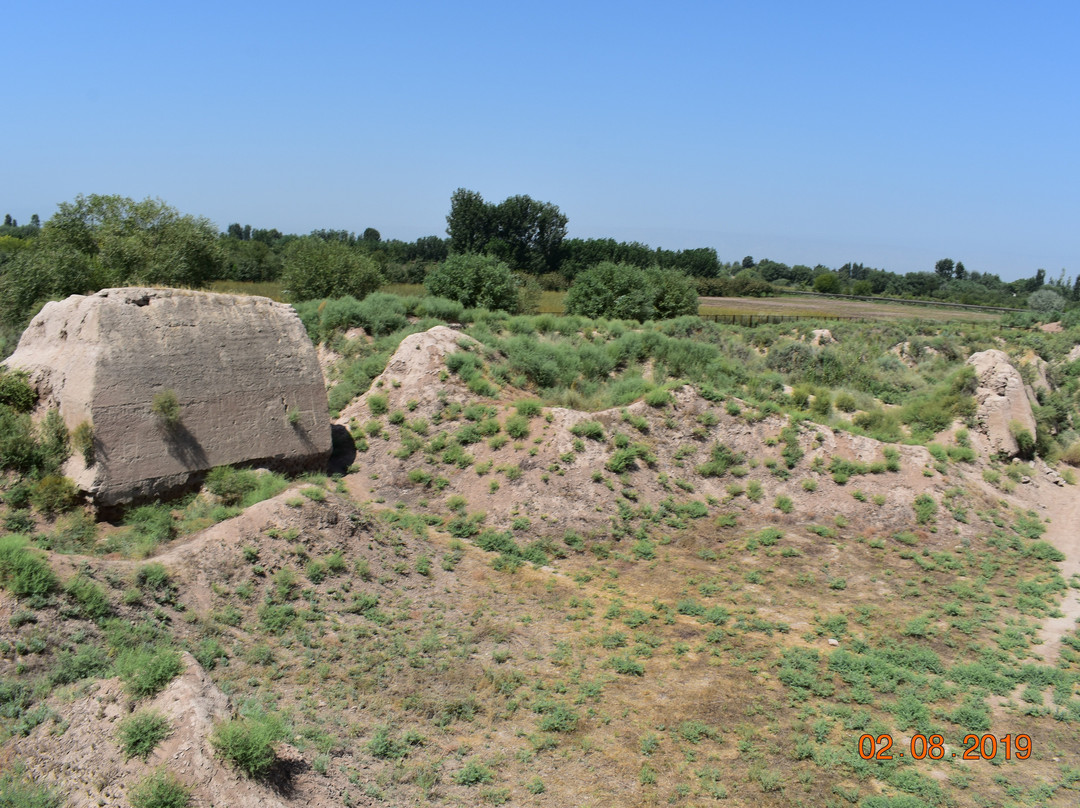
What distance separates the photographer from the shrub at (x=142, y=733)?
234 inches

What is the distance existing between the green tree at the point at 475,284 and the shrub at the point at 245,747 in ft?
84.7

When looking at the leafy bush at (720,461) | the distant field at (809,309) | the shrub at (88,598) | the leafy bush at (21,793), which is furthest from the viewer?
the distant field at (809,309)

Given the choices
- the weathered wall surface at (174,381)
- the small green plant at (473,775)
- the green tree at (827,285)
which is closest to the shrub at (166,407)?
the weathered wall surface at (174,381)

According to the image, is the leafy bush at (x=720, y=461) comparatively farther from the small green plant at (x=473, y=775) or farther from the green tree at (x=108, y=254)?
the green tree at (x=108, y=254)

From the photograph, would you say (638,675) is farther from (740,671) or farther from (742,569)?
(742,569)

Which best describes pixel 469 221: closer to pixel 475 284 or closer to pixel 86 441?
pixel 475 284

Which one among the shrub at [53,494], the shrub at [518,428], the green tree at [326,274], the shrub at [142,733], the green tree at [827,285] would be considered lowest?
the shrub at [142,733]

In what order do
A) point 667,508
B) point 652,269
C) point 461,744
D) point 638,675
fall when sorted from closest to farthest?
1. point 461,744
2. point 638,675
3. point 667,508
4. point 652,269

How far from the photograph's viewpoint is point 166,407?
11.7 m

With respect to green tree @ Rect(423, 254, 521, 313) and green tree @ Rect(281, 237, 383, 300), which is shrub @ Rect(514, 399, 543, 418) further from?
green tree @ Rect(281, 237, 383, 300)

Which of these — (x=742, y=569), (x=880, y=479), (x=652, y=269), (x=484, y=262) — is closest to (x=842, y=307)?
(x=652, y=269)

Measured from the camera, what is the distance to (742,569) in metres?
13.0

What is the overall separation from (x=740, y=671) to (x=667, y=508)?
18.2 ft

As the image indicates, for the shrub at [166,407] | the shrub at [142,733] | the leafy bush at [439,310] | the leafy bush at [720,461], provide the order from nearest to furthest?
the shrub at [142,733]
the shrub at [166,407]
the leafy bush at [720,461]
the leafy bush at [439,310]
